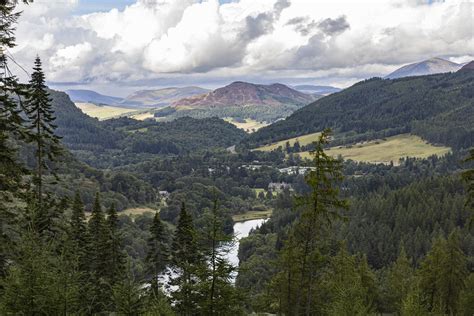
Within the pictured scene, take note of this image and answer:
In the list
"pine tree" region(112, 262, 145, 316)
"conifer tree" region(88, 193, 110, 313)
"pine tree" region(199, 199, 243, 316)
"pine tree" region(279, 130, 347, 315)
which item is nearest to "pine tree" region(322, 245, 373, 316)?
"pine tree" region(279, 130, 347, 315)

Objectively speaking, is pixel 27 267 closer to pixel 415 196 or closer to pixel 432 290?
pixel 432 290

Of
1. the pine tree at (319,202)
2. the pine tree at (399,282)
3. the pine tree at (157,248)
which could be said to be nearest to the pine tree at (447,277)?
the pine tree at (399,282)

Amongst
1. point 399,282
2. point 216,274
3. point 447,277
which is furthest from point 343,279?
point 216,274

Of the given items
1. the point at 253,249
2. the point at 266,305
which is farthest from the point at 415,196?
the point at 266,305

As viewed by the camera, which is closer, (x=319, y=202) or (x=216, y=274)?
(x=216, y=274)

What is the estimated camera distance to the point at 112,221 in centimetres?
4869

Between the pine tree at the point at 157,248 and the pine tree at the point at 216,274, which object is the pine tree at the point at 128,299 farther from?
the pine tree at the point at 157,248

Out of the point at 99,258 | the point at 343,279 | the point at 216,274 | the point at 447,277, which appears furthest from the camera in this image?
the point at 447,277

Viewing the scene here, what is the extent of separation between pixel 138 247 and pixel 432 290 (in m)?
107

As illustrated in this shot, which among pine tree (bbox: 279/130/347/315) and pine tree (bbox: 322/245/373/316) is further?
pine tree (bbox: 322/245/373/316)

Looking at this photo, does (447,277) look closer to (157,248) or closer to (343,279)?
(343,279)

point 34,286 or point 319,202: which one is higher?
point 319,202

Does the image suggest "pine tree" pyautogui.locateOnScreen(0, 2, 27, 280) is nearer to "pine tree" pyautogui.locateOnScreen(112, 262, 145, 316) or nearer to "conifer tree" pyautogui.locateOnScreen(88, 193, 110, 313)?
"pine tree" pyautogui.locateOnScreen(112, 262, 145, 316)

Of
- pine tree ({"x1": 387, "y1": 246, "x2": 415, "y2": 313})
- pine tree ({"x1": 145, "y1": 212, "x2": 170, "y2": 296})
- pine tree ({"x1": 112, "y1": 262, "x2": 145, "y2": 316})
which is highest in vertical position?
pine tree ({"x1": 112, "y1": 262, "x2": 145, "y2": 316})
